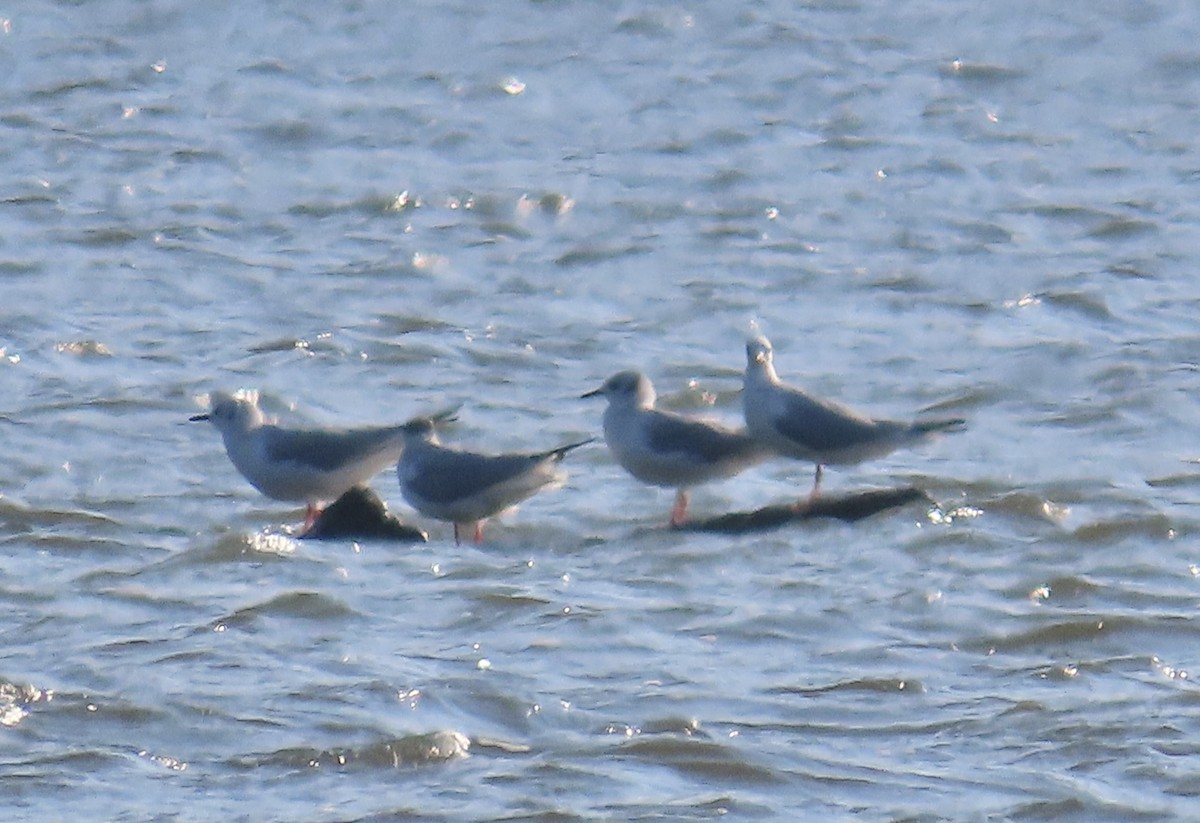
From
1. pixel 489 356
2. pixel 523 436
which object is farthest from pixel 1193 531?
pixel 489 356

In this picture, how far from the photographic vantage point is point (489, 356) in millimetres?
11680

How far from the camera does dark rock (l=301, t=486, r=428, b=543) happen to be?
934 cm

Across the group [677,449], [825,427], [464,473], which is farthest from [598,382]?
[464,473]

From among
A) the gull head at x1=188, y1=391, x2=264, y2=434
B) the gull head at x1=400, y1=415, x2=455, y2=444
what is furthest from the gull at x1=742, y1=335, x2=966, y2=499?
the gull head at x1=188, y1=391, x2=264, y2=434

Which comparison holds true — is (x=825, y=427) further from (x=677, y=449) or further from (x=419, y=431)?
(x=419, y=431)

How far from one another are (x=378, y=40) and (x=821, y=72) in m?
3.21

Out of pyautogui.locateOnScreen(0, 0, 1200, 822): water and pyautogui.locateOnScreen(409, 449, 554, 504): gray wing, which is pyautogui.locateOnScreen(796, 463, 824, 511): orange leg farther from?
pyautogui.locateOnScreen(409, 449, 554, 504): gray wing

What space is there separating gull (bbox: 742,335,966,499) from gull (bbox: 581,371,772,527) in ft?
0.40

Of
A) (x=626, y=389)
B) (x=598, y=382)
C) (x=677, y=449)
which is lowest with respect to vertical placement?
(x=598, y=382)

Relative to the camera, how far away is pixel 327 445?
9375 mm

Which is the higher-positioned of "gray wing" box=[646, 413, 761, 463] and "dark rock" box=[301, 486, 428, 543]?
"gray wing" box=[646, 413, 761, 463]

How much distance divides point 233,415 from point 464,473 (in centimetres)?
118

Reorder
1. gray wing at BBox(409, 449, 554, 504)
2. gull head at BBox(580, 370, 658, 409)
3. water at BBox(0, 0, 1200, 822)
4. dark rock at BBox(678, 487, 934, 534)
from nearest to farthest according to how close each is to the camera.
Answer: water at BBox(0, 0, 1200, 822)
gray wing at BBox(409, 449, 554, 504)
dark rock at BBox(678, 487, 934, 534)
gull head at BBox(580, 370, 658, 409)

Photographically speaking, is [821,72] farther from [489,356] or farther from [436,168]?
[489,356]
